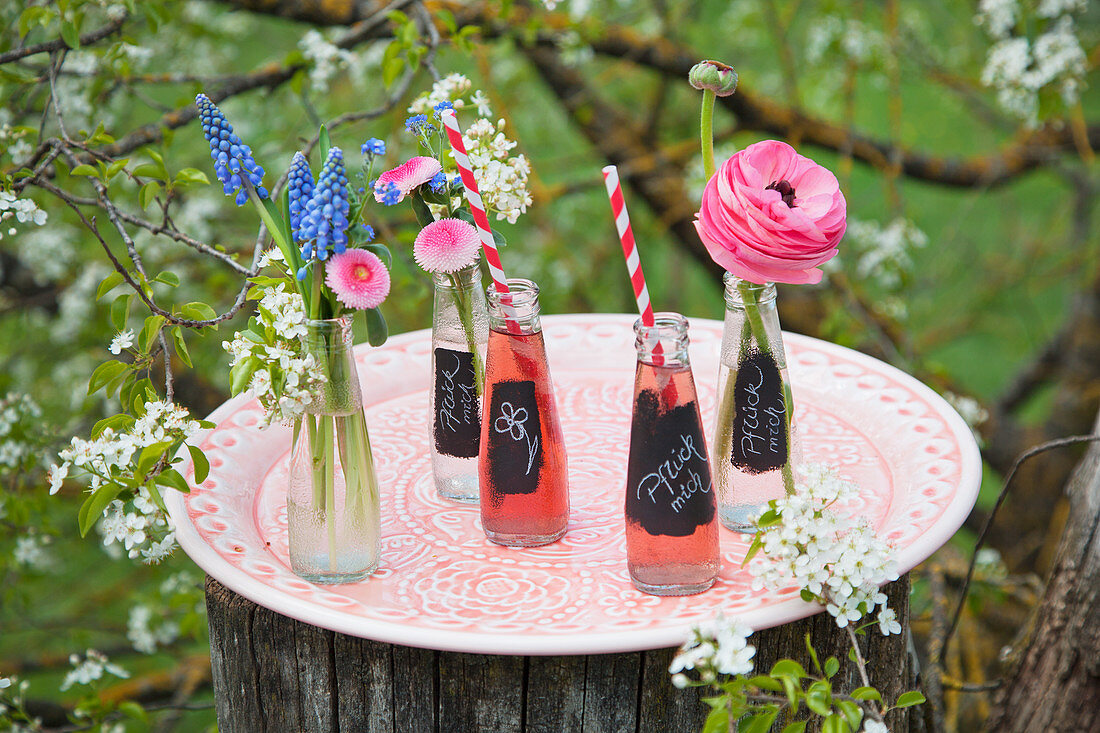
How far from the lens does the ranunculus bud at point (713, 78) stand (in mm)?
1179

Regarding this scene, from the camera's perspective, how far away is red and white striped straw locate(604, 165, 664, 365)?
45.1 inches

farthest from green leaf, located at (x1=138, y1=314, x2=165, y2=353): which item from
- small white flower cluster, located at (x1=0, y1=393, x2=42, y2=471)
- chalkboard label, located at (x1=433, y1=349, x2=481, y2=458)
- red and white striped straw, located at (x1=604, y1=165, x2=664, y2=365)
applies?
small white flower cluster, located at (x1=0, y1=393, x2=42, y2=471)

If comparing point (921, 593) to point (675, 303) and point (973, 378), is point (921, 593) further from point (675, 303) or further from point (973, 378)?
point (973, 378)

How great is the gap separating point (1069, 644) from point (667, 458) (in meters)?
1.05

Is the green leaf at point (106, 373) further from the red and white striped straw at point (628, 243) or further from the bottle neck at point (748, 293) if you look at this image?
the bottle neck at point (748, 293)

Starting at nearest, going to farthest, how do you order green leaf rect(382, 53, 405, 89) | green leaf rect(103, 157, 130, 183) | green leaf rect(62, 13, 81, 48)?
green leaf rect(103, 157, 130, 183), green leaf rect(62, 13, 81, 48), green leaf rect(382, 53, 405, 89)

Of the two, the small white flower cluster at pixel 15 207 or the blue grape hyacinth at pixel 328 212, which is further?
the small white flower cluster at pixel 15 207

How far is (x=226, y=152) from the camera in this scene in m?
1.08

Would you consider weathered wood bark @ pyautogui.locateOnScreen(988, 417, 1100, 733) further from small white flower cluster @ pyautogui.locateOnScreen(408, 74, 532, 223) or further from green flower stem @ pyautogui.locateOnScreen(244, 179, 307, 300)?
green flower stem @ pyautogui.locateOnScreen(244, 179, 307, 300)

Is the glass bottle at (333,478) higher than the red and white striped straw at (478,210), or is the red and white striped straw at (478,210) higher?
the red and white striped straw at (478,210)

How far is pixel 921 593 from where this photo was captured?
3.65m

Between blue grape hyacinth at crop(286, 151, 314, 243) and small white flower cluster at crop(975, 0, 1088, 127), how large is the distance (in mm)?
1992

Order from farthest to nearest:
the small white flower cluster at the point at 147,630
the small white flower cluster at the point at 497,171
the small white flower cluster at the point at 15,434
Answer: the small white flower cluster at the point at 147,630, the small white flower cluster at the point at 15,434, the small white flower cluster at the point at 497,171

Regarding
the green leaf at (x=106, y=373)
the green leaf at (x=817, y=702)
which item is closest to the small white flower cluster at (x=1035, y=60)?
the green leaf at (x=817, y=702)
